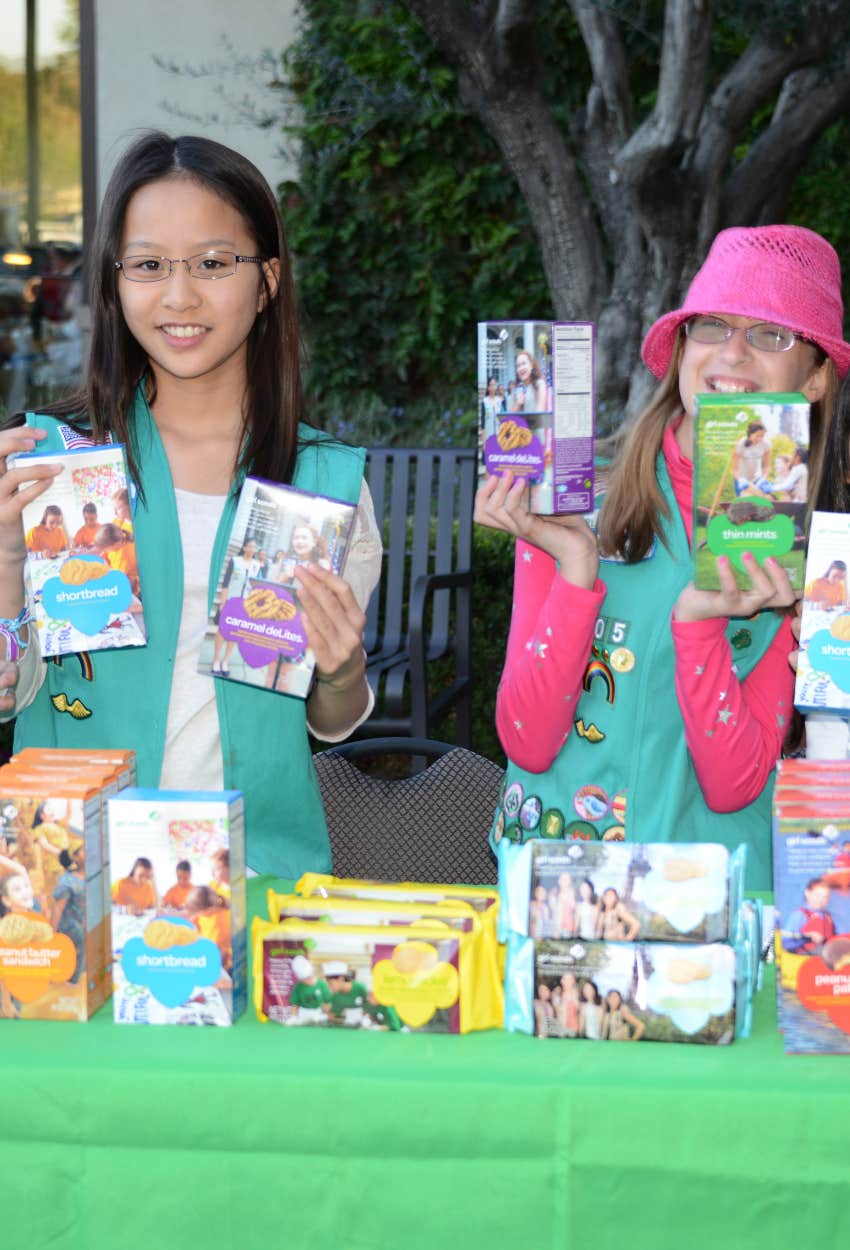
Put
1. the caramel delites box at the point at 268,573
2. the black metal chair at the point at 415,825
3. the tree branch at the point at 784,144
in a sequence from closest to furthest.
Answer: the caramel delites box at the point at 268,573, the black metal chair at the point at 415,825, the tree branch at the point at 784,144

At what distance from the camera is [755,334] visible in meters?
2.25

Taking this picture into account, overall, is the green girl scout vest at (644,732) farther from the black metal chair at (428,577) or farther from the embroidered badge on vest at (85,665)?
the black metal chair at (428,577)

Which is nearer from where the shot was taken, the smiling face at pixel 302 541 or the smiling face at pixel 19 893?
the smiling face at pixel 19 893

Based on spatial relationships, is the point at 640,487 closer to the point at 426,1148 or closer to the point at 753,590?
the point at 753,590

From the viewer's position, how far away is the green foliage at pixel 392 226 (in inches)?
353

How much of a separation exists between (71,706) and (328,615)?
1.79 feet

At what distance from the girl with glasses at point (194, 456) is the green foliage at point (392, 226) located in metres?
6.56

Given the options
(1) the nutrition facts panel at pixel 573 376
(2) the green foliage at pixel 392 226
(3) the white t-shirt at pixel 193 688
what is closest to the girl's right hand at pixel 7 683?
(3) the white t-shirt at pixel 193 688

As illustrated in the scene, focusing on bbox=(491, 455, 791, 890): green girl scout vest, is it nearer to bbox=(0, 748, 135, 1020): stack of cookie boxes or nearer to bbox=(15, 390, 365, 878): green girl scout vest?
bbox=(15, 390, 365, 878): green girl scout vest

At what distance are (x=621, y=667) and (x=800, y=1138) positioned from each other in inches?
36.7

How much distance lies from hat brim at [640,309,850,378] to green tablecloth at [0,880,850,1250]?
3.65 feet

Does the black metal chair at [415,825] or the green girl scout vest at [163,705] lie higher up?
the green girl scout vest at [163,705]

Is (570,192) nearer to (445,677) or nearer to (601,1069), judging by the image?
(445,677)

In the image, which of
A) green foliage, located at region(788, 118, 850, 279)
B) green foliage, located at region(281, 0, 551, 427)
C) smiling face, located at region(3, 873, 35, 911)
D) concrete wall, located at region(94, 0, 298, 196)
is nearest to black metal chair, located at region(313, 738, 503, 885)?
smiling face, located at region(3, 873, 35, 911)
